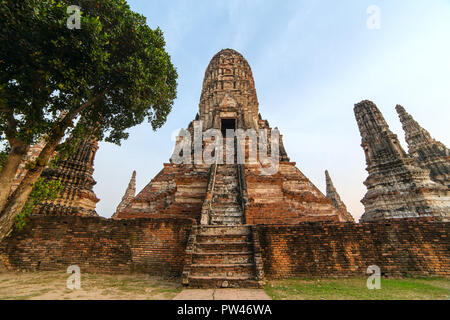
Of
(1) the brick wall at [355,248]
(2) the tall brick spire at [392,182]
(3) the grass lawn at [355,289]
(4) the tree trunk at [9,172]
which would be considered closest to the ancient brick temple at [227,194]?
(3) the grass lawn at [355,289]

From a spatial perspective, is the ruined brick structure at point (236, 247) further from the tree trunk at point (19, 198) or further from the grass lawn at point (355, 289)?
the tree trunk at point (19, 198)

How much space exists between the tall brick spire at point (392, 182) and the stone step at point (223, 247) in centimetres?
1513

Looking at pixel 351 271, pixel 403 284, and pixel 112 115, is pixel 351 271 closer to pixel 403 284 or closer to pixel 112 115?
pixel 403 284

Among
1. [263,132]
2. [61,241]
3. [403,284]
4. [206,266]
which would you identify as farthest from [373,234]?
[263,132]

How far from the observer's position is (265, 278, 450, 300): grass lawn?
379cm

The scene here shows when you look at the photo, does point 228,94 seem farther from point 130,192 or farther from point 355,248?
point 130,192

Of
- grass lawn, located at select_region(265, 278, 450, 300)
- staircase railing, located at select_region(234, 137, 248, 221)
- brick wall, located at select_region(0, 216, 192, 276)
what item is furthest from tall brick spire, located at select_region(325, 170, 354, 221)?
brick wall, located at select_region(0, 216, 192, 276)

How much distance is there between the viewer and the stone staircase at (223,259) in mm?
4320

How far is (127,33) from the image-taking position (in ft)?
21.1

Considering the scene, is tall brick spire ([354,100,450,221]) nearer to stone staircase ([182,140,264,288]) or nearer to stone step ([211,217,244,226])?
stone step ([211,217,244,226])

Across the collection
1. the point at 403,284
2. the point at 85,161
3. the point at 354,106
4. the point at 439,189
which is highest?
the point at 354,106

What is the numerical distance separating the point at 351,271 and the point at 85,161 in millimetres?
13640

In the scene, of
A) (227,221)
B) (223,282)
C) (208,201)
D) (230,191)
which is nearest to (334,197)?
(230,191)

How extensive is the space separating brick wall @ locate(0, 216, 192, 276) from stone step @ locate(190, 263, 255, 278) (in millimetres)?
1338
